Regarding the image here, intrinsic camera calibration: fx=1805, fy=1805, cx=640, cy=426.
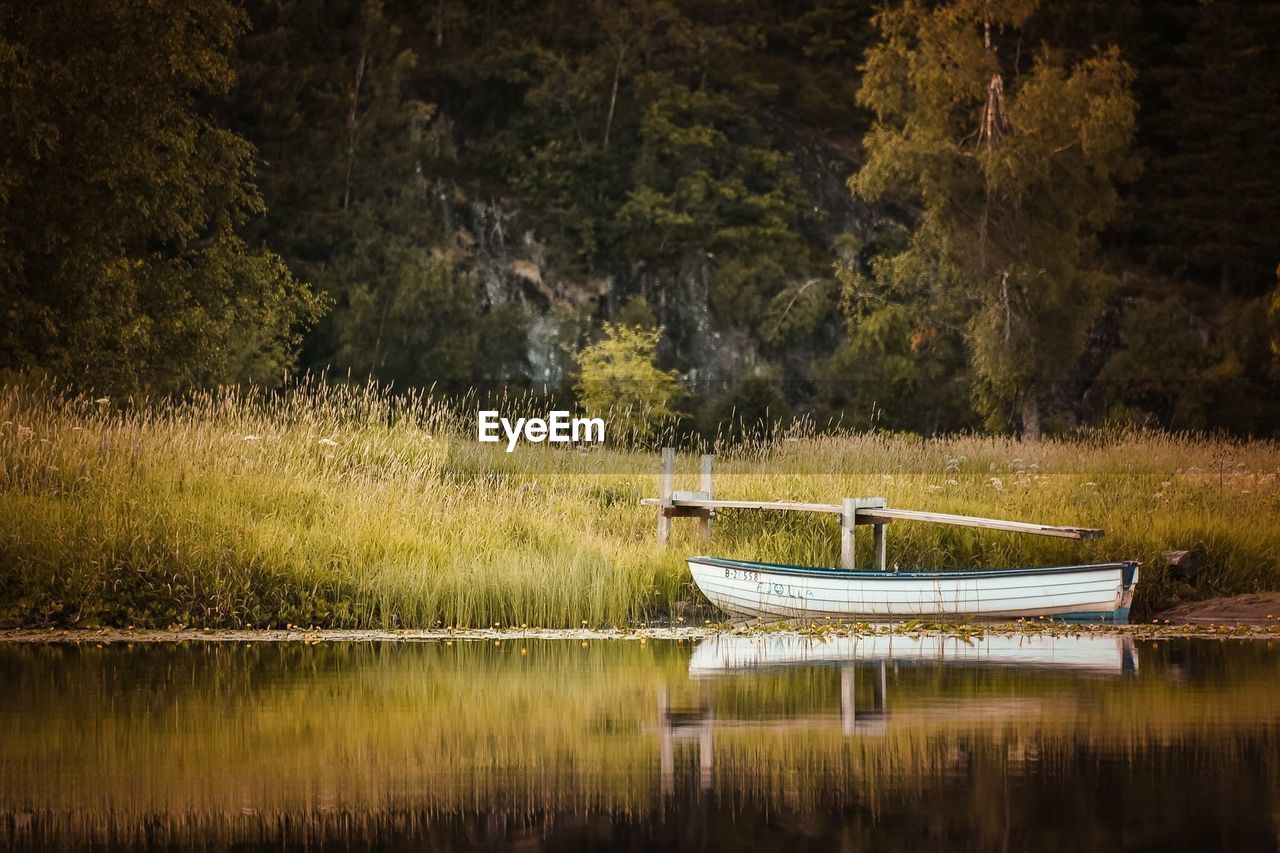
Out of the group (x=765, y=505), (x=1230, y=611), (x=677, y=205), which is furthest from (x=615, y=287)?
(x=1230, y=611)

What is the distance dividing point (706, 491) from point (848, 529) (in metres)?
2.12

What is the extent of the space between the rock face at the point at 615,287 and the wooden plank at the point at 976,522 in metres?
31.4

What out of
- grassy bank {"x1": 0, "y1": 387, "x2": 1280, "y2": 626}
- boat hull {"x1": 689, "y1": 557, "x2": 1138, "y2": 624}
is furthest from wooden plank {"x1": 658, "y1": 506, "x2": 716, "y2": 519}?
boat hull {"x1": 689, "y1": 557, "x2": 1138, "y2": 624}

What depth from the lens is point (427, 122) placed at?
52938mm

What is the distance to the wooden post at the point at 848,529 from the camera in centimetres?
1758

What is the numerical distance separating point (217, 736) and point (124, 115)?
80.2 ft

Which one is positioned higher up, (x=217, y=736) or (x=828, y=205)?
(x=828, y=205)

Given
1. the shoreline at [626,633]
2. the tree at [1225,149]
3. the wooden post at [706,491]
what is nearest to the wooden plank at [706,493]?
the wooden post at [706,491]

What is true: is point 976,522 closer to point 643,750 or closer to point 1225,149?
point 643,750

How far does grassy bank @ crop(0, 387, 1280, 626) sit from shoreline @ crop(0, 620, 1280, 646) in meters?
0.50

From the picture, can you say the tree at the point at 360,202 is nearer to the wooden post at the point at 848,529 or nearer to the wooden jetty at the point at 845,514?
the wooden jetty at the point at 845,514

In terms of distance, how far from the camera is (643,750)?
29.5 ft

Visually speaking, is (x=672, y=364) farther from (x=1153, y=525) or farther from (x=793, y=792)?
(x=793, y=792)

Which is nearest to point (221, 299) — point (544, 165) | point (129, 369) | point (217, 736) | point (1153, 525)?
point (129, 369)
